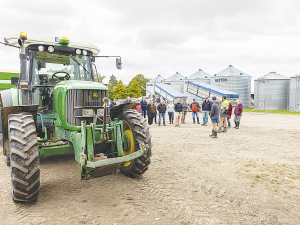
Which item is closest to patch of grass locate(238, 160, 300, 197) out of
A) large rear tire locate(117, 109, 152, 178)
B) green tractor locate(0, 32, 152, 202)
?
large rear tire locate(117, 109, 152, 178)

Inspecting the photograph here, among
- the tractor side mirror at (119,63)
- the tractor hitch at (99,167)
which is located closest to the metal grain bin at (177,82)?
the tractor side mirror at (119,63)

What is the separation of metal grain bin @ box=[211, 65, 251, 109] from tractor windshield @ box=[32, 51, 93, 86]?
24.2 metres

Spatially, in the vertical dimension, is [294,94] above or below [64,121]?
above

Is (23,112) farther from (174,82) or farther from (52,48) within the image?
(174,82)

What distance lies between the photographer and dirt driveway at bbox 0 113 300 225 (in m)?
3.03

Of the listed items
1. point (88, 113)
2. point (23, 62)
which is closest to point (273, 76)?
point (88, 113)

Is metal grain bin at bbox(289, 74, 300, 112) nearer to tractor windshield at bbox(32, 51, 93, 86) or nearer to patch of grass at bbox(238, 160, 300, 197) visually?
patch of grass at bbox(238, 160, 300, 197)

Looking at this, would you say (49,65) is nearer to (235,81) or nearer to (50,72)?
(50,72)

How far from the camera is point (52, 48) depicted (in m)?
4.41

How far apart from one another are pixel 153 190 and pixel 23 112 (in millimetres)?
2652

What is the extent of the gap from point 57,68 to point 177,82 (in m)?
26.9

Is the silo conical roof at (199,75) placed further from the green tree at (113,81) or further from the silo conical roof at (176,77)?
the green tree at (113,81)

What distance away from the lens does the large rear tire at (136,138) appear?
4137 mm

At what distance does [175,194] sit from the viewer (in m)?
3.75
